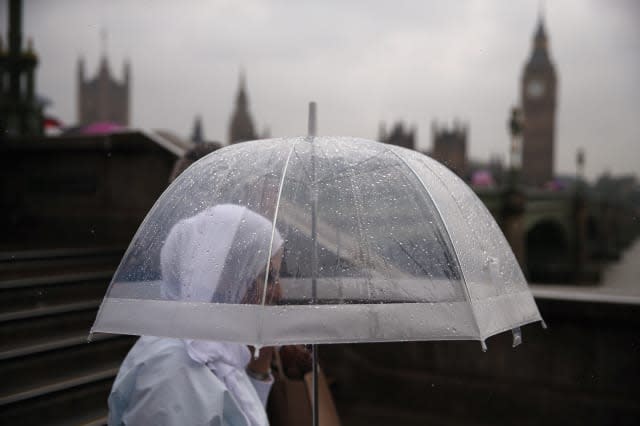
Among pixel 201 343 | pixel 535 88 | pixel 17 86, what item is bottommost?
pixel 201 343

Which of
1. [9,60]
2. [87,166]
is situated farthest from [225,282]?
[9,60]

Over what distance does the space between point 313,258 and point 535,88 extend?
12489 cm

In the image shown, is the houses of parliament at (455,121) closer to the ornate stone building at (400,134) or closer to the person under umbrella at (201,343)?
the ornate stone building at (400,134)

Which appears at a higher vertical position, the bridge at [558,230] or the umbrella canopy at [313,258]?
the umbrella canopy at [313,258]

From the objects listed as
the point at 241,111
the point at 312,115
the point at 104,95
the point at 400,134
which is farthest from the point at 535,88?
the point at 312,115

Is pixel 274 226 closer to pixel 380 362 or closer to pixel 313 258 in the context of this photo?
pixel 313 258

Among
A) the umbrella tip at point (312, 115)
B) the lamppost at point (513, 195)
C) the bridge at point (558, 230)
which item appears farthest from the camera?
the bridge at point (558, 230)

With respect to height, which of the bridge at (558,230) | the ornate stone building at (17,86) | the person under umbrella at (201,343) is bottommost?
the bridge at (558,230)

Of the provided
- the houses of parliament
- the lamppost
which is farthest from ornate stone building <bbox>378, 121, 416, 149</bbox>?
the lamppost

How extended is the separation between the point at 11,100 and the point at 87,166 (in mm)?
9085

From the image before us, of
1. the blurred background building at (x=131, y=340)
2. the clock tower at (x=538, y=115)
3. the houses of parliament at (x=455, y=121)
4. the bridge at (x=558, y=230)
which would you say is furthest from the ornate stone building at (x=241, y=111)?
the blurred background building at (x=131, y=340)

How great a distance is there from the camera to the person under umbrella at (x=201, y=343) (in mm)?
1889

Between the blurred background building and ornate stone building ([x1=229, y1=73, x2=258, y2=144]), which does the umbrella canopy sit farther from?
ornate stone building ([x1=229, y1=73, x2=258, y2=144])

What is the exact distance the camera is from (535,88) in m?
118
